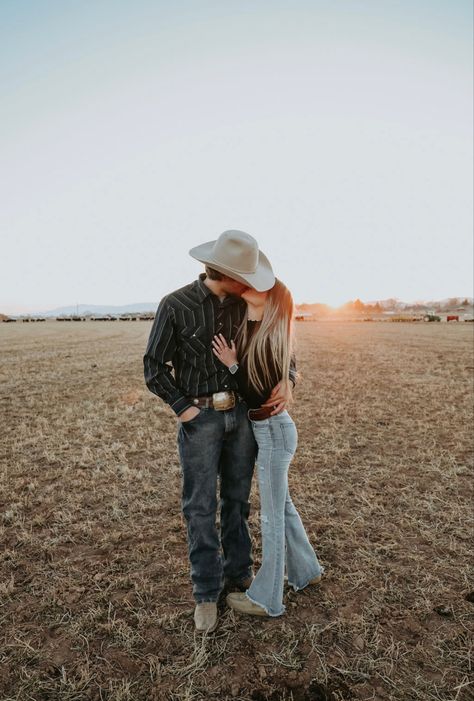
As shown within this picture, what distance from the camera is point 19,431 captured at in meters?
7.85

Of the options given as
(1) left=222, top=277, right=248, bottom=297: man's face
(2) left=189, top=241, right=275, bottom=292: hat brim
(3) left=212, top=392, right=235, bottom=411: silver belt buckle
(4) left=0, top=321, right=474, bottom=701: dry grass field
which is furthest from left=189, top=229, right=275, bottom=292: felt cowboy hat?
(4) left=0, top=321, right=474, bottom=701: dry grass field

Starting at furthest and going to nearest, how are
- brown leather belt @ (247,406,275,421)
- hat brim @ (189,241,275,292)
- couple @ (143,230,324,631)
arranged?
brown leather belt @ (247,406,275,421), couple @ (143,230,324,631), hat brim @ (189,241,275,292)

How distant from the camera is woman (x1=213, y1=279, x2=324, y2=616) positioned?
276cm

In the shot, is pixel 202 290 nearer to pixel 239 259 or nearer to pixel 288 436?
pixel 239 259

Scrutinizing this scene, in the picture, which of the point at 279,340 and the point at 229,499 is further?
the point at 229,499

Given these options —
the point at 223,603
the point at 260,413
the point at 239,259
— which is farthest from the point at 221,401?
the point at 223,603

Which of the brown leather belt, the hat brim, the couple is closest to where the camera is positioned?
the hat brim

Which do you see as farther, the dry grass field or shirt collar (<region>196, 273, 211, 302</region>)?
shirt collar (<region>196, 273, 211, 302</region>)

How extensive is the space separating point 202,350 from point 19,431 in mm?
6343

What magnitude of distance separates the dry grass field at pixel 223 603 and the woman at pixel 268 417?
0.79ft

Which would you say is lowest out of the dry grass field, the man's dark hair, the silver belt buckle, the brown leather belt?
the dry grass field

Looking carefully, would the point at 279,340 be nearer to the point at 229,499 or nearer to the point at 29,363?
the point at 229,499

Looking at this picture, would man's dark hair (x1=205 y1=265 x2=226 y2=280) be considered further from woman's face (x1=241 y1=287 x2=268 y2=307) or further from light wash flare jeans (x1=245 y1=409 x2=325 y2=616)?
light wash flare jeans (x1=245 y1=409 x2=325 y2=616)

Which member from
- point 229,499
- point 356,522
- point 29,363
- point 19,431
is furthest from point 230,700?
point 29,363
